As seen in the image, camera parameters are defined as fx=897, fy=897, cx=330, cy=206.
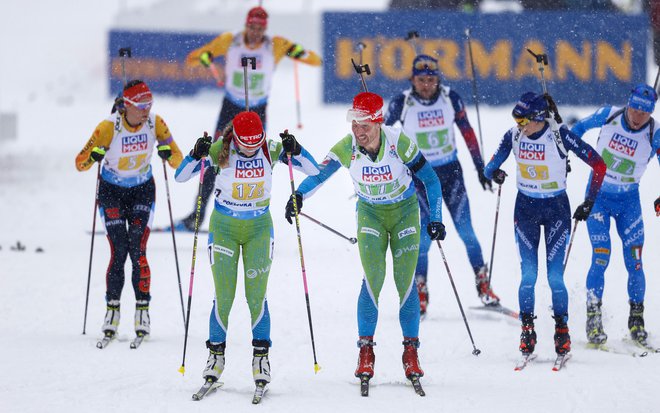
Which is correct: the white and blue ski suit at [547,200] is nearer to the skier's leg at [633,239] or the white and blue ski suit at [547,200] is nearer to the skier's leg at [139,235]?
the skier's leg at [633,239]

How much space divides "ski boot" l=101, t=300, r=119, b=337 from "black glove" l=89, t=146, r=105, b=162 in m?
1.36

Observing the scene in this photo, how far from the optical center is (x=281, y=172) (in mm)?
17969

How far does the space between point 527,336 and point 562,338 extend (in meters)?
0.29

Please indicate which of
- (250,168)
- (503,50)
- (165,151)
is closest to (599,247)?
(250,168)

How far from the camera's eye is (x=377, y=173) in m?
7.06

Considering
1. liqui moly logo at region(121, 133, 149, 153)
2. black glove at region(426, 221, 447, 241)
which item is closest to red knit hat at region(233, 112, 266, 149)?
black glove at region(426, 221, 447, 241)

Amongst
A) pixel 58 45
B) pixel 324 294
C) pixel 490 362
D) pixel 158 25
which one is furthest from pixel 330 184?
pixel 58 45

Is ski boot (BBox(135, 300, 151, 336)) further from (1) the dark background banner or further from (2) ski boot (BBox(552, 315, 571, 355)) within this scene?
(1) the dark background banner

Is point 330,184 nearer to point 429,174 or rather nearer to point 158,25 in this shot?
point 429,174

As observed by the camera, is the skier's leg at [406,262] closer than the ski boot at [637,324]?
Yes

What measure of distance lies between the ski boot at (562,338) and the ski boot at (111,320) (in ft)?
13.2

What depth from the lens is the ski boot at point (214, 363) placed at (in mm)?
6816

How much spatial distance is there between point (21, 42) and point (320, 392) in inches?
2342

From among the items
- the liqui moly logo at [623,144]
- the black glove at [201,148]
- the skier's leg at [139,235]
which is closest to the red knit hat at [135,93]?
the skier's leg at [139,235]
